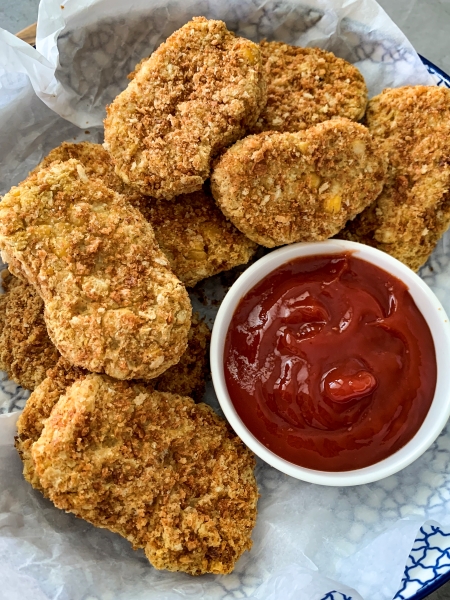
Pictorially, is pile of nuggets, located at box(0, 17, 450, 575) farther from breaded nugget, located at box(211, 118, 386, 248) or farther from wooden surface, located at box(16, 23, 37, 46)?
wooden surface, located at box(16, 23, 37, 46)

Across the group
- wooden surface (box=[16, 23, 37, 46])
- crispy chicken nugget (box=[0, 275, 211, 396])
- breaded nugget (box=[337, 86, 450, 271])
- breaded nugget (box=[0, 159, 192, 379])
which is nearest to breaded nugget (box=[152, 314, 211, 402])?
crispy chicken nugget (box=[0, 275, 211, 396])

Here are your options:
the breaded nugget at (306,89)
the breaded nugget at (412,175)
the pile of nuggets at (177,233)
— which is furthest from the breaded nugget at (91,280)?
the breaded nugget at (412,175)

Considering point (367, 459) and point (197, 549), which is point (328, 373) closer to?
point (367, 459)

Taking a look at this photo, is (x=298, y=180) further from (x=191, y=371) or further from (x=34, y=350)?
(x=34, y=350)

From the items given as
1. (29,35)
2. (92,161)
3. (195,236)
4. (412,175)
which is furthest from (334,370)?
(29,35)

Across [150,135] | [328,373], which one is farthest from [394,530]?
[150,135]

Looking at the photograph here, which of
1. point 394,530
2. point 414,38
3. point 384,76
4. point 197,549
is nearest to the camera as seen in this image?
point 197,549

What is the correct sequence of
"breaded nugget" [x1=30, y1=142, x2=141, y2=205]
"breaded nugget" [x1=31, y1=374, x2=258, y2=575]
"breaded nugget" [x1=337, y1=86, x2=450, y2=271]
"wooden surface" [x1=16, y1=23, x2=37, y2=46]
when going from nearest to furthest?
"breaded nugget" [x1=31, y1=374, x2=258, y2=575] → "breaded nugget" [x1=337, y1=86, x2=450, y2=271] → "breaded nugget" [x1=30, y1=142, x2=141, y2=205] → "wooden surface" [x1=16, y1=23, x2=37, y2=46]
